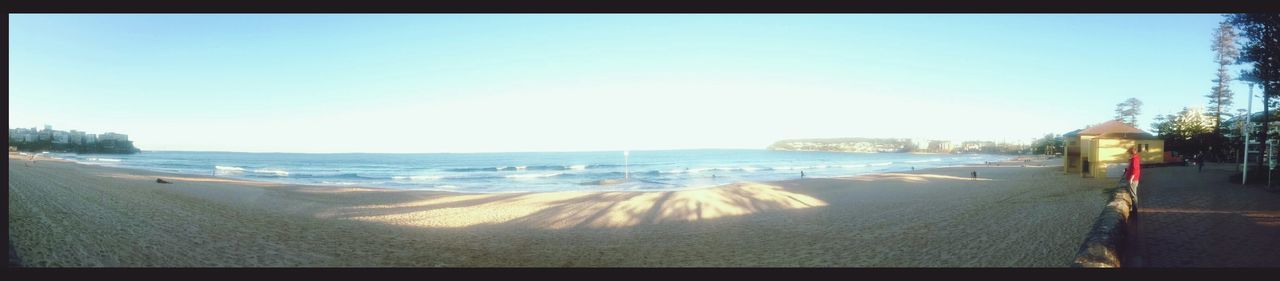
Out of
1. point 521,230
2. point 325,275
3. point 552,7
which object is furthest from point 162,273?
point 521,230

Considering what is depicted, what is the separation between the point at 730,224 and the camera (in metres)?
8.03

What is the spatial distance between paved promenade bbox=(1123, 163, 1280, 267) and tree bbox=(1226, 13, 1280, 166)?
5.00m

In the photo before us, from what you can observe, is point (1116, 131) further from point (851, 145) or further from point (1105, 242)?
point (851, 145)

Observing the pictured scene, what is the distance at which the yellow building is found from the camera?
16.2 metres

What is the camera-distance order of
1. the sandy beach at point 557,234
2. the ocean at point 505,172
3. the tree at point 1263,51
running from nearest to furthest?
the sandy beach at point 557,234
the tree at point 1263,51
the ocean at point 505,172

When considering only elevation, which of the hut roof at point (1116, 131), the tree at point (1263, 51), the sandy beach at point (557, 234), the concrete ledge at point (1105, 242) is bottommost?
the sandy beach at point (557, 234)

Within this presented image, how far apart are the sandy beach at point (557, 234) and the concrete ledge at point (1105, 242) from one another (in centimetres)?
43

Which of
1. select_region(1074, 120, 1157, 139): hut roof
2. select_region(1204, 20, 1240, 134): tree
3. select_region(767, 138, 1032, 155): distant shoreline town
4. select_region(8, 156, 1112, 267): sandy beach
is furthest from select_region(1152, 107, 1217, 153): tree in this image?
select_region(767, 138, 1032, 155): distant shoreline town

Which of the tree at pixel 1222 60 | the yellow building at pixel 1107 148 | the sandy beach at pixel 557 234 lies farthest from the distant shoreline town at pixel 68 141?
the tree at pixel 1222 60

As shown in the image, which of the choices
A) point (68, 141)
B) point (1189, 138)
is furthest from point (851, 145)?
point (68, 141)

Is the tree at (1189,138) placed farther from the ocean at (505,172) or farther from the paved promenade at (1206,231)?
the paved promenade at (1206,231)

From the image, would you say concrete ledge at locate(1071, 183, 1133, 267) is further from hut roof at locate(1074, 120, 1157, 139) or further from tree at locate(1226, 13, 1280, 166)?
hut roof at locate(1074, 120, 1157, 139)

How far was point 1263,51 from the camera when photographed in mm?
12336

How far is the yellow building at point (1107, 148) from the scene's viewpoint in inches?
638
